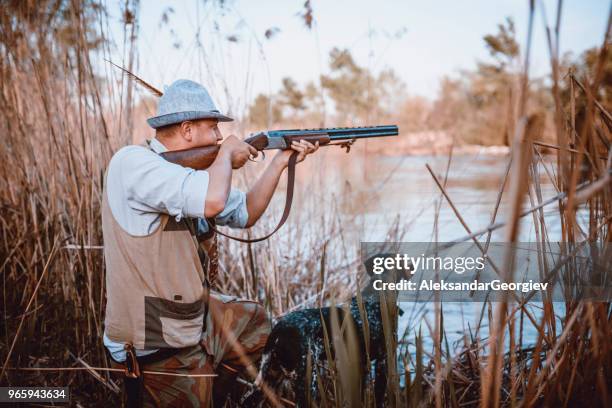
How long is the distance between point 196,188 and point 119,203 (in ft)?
1.21

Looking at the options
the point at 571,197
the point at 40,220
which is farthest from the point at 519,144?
the point at 40,220

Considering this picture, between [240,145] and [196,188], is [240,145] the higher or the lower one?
the higher one

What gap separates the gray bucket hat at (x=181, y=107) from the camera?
2262 mm

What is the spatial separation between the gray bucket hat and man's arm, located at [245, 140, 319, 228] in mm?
371

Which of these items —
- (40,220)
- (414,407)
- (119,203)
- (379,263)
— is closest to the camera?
(414,407)

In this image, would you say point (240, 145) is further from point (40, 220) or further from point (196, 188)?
point (40, 220)

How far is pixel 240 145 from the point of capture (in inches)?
91.9

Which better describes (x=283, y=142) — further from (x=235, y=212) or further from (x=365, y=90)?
(x=365, y=90)

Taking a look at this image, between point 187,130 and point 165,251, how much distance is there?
0.51m

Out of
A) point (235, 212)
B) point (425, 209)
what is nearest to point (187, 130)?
point (235, 212)

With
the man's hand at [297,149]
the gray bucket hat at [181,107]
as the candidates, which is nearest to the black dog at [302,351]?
the man's hand at [297,149]

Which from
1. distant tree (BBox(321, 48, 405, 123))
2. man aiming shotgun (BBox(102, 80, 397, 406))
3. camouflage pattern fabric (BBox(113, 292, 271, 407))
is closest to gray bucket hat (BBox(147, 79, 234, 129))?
man aiming shotgun (BBox(102, 80, 397, 406))

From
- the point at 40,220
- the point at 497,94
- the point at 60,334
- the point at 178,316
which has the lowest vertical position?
the point at 60,334

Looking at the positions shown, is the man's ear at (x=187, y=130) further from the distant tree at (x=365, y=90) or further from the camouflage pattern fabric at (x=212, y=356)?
the distant tree at (x=365, y=90)
